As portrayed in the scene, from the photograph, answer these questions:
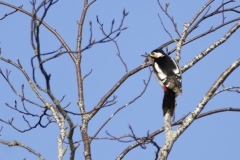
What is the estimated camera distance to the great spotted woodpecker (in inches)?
202

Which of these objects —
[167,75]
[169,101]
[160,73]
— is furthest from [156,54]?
[169,101]

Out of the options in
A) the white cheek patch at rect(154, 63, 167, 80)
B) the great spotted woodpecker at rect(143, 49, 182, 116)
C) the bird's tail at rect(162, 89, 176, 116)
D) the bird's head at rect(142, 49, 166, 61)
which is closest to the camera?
the bird's tail at rect(162, 89, 176, 116)

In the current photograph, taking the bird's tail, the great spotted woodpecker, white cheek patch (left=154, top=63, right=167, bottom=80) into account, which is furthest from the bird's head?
the bird's tail

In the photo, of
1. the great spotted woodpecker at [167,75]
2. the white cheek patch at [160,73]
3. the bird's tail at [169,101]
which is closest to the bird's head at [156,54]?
the great spotted woodpecker at [167,75]

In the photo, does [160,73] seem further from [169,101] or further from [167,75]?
[169,101]

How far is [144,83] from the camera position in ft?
17.3

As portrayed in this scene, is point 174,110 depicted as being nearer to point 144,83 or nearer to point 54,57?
point 144,83

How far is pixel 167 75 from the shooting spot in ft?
19.1

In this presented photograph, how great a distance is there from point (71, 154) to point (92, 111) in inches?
41.9

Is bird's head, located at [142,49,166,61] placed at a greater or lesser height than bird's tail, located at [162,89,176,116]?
greater

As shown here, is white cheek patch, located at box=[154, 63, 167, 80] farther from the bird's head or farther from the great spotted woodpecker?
the bird's head

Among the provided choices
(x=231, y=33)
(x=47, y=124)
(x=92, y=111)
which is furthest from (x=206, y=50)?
(x=47, y=124)

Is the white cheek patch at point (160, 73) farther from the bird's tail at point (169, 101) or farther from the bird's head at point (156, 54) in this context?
the bird's tail at point (169, 101)

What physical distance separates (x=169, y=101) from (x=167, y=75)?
79cm
